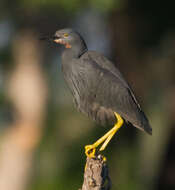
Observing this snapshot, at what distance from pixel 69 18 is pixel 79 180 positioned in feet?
14.2

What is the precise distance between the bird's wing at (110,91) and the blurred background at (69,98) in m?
5.27

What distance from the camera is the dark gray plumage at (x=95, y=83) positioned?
699cm

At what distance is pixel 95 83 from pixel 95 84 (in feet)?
0.04

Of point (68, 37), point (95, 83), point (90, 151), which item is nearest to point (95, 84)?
point (95, 83)

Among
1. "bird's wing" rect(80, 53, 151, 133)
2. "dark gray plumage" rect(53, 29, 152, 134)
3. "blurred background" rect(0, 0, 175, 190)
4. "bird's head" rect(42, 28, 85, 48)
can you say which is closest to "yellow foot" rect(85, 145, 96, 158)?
"dark gray plumage" rect(53, 29, 152, 134)

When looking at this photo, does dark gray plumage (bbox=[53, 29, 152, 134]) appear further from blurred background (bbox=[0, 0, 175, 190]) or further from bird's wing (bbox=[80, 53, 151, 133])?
blurred background (bbox=[0, 0, 175, 190])

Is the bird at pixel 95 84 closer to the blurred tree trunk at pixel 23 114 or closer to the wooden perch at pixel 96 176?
the wooden perch at pixel 96 176

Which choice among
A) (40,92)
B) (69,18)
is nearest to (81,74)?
(69,18)

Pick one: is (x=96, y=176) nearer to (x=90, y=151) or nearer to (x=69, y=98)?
(x=90, y=151)

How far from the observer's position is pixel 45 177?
15109 millimetres

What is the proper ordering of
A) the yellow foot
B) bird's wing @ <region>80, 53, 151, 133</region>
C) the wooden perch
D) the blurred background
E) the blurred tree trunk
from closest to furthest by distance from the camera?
the wooden perch
the yellow foot
bird's wing @ <region>80, 53, 151, 133</region>
the blurred background
the blurred tree trunk

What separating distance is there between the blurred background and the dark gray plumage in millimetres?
5241

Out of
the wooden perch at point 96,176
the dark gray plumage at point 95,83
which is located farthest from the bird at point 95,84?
the wooden perch at point 96,176

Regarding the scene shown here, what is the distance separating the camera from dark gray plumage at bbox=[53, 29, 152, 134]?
6988 mm
